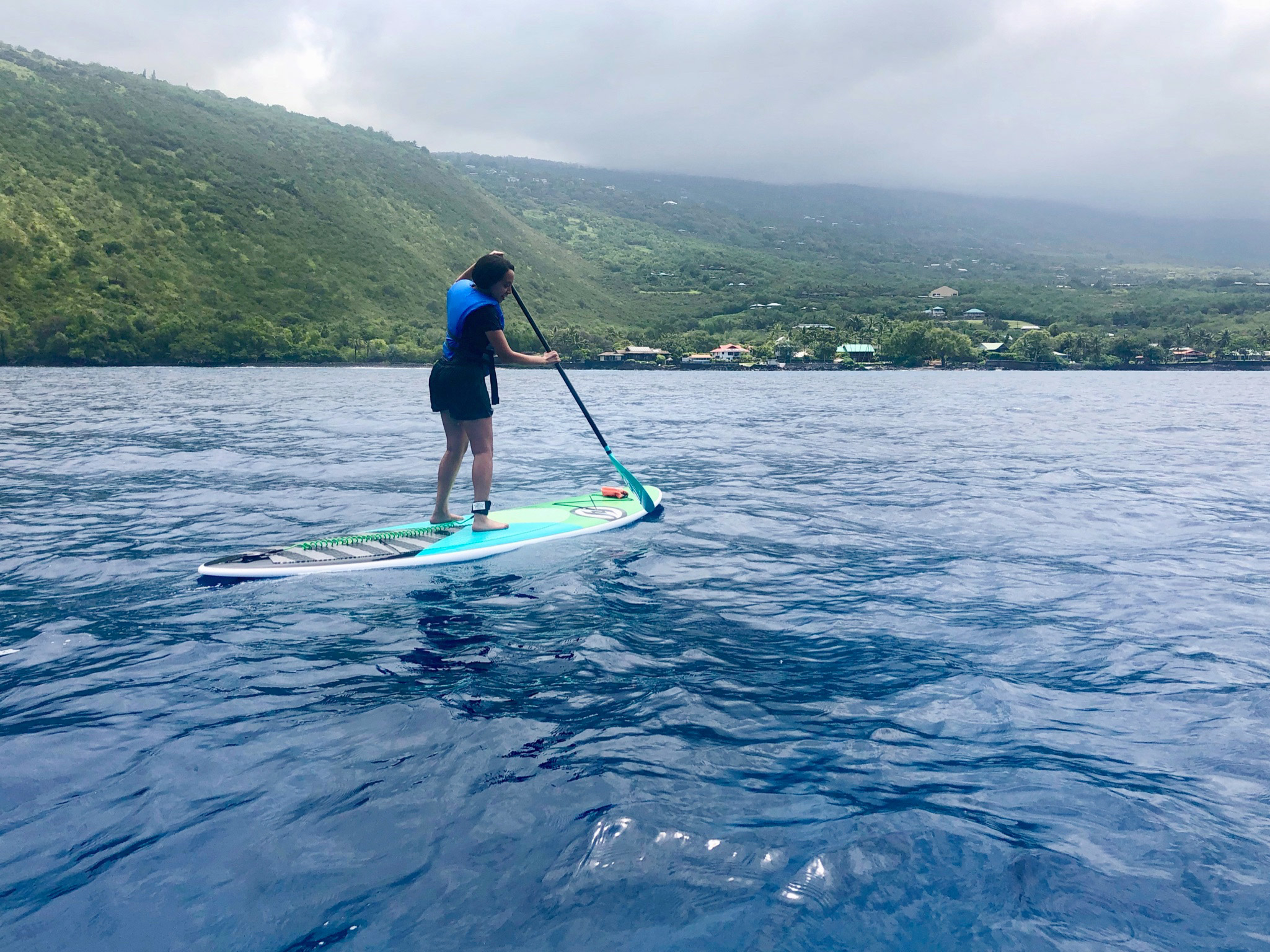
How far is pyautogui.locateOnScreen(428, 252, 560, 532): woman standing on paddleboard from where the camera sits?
29.6 ft

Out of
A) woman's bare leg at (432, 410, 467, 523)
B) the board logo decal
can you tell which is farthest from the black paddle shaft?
woman's bare leg at (432, 410, 467, 523)

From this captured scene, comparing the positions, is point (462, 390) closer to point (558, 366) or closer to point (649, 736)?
point (558, 366)

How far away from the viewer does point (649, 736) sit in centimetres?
473

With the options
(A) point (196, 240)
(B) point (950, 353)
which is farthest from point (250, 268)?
(B) point (950, 353)

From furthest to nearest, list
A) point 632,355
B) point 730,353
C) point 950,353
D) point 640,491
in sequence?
point 730,353 → point 632,355 → point 950,353 → point 640,491

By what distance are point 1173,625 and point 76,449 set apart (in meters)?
20.8

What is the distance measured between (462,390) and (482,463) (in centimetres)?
90

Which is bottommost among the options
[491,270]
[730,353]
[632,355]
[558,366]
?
[632,355]

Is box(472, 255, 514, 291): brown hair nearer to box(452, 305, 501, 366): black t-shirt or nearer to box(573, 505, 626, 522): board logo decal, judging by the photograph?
box(452, 305, 501, 366): black t-shirt

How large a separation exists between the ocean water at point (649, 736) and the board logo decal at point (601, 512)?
680 mm

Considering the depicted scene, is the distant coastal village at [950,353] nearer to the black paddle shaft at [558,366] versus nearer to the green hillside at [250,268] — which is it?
the green hillside at [250,268]

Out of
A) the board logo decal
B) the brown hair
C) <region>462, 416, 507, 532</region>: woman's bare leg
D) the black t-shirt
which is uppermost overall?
the brown hair

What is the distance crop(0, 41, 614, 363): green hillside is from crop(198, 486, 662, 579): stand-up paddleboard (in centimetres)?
10449

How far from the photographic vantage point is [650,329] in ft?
554
